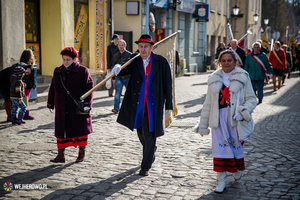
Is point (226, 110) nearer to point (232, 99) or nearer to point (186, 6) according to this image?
point (232, 99)

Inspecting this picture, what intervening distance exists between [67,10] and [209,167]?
33.8 ft

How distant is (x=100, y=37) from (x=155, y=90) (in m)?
11.6

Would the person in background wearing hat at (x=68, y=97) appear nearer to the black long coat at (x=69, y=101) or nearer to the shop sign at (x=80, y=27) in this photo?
the black long coat at (x=69, y=101)

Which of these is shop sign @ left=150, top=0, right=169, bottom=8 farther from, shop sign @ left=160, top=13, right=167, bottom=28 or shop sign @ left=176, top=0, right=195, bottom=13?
shop sign @ left=176, top=0, right=195, bottom=13

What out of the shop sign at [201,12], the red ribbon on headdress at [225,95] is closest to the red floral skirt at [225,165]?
the red ribbon on headdress at [225,95]

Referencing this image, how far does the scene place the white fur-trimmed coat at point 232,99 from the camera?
4984 mm

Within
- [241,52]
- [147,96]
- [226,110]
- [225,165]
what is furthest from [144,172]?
[241,52]

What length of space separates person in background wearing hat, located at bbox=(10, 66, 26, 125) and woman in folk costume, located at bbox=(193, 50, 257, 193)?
5160mm

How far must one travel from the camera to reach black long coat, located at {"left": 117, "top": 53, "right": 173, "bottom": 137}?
222 inches

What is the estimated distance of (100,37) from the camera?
16812 millimetres

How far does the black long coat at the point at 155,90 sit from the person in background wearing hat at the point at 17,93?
3.98 metres

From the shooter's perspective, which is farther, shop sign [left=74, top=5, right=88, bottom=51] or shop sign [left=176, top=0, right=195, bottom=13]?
shop sign [left=176, top=0, right=195, bottom=13]

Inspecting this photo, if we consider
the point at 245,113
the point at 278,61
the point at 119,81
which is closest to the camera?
the point at 245,113

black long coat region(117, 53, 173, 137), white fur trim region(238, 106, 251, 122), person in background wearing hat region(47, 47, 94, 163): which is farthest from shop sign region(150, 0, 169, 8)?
white fur trim region(238, 106, 251, 122)
